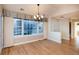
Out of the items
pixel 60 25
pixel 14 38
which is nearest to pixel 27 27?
pixel 14 38

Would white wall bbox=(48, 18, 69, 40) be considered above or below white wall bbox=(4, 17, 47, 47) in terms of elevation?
above

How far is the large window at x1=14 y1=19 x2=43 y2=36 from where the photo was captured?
2.15 metres

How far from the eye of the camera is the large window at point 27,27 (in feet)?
7.06

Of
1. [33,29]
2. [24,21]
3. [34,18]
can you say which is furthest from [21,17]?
[33,29]

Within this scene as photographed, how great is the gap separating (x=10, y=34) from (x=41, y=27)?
0.92m

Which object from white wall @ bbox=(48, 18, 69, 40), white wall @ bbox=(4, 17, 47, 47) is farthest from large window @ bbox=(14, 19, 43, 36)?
white wall @ bbox=(48, 18, 69, 40)

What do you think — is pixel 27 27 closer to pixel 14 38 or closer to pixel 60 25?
pixel 14 38

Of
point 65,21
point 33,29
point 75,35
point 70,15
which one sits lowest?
point 75,35

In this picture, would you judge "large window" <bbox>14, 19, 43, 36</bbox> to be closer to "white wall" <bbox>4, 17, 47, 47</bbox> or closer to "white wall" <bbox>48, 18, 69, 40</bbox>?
"white wall" <bbox>4, 17, 47, 47</bbox>

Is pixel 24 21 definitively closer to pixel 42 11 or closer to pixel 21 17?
pixel 21 17

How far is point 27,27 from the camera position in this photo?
7.18 ft

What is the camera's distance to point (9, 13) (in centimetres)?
254

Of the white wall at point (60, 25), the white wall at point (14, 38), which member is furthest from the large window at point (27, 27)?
Answer: the white wall at point (60, 25)
